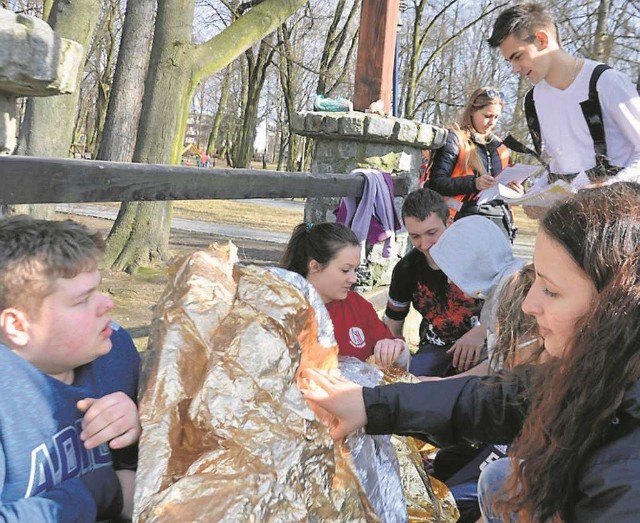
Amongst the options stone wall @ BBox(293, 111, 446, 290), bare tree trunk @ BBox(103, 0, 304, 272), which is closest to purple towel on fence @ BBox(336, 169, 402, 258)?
stone wall @ BBox(293, 111, 446, 290)

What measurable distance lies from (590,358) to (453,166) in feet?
9.30

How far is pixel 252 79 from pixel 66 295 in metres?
18.8

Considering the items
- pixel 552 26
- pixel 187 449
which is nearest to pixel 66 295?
pixel 187 449

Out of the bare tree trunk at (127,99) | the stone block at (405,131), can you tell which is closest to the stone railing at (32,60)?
the stone block at (405,131)

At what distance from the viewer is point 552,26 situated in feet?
9.05

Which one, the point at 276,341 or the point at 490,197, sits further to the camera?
the point at 490,197

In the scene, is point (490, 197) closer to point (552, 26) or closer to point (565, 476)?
point (552, 26)

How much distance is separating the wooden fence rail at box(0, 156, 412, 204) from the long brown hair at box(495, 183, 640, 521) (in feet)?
3.95

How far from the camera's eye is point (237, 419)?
1208 millimetres

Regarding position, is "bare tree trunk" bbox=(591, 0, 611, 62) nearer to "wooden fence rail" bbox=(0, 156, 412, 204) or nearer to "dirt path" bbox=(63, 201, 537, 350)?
"dirt path" bbox=(63, 201, 537, 350)

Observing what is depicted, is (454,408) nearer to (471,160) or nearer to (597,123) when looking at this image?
(597,123)

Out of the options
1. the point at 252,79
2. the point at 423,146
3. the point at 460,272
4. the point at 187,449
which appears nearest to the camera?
the point at 187,449

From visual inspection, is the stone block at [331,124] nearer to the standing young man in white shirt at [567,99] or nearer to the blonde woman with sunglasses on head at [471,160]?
the blonde woman with sunglasses on head at [471,160]

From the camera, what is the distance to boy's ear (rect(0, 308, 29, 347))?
1271 millimetres
